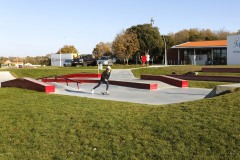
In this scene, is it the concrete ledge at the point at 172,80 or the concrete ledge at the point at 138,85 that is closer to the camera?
the concrete ledge at the point at 138,85

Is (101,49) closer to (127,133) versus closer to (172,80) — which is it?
(172,80)

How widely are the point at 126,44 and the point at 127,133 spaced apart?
52.1 m

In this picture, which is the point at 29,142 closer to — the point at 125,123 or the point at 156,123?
the point at 125,123

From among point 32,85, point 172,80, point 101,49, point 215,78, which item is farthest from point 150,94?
point 101,49

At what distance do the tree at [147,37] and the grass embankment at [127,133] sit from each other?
177 feet

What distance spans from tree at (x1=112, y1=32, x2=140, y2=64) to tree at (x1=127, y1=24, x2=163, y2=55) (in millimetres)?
2100

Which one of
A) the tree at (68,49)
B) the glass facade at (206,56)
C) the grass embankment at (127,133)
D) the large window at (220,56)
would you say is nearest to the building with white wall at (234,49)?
the glass facade at (206,56)

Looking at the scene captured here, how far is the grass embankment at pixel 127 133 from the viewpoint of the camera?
245 inches

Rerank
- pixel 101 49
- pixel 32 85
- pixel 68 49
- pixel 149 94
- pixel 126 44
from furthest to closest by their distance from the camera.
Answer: pixel 68 49
pixel 101 49
pixel 126 44
pixel 32 85
pixel 149 94

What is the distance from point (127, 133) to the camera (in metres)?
7.20

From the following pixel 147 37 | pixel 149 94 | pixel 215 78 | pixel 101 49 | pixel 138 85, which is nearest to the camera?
pixel 149 94

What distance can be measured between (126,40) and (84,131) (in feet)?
170

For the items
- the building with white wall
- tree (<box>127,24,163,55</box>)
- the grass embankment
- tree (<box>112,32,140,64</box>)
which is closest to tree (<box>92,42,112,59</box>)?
tree (<box>127,24,163,55</box>)

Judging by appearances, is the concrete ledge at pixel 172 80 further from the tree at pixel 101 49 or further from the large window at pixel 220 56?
the tree at pixel 101 49
